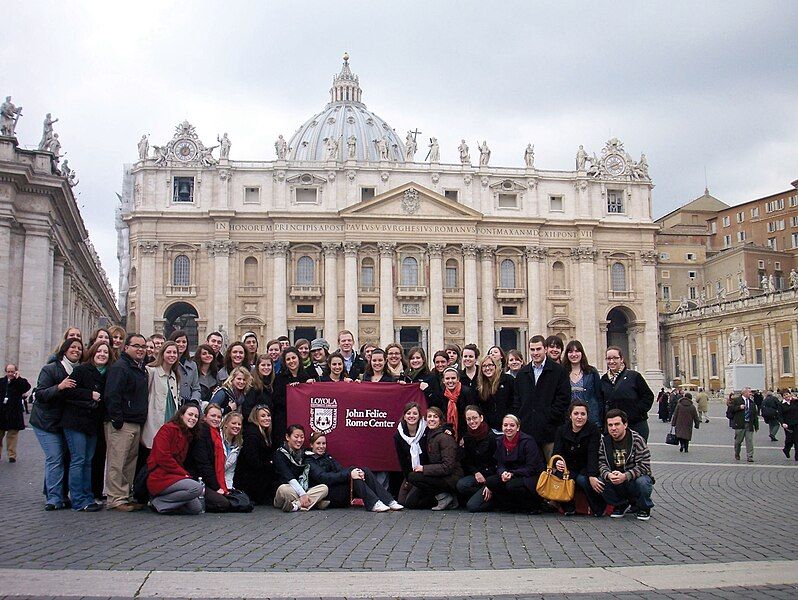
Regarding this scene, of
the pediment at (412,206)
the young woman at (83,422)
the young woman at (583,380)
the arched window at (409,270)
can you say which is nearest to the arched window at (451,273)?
the arched window at (409,270)

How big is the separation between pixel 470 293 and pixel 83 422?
52.3 metres

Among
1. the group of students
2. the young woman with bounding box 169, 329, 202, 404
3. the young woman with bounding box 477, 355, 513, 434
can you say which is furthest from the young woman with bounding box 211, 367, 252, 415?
the young woman with bounding box 477, 355, 513, 434

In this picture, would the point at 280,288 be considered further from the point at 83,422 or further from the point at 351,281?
the point at 83,422

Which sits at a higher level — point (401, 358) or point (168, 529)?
point (401, 358)

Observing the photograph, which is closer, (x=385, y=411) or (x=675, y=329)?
(x=385, y=411)

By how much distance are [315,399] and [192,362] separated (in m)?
1.86

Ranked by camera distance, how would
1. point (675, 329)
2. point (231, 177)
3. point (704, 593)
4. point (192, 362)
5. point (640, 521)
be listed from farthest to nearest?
point (675, 329)
point (231, 177)
point (192, 362)
point (640, 521)
point (704, 593)

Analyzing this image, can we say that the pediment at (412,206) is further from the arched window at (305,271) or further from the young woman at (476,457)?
the young woman at (476,457)

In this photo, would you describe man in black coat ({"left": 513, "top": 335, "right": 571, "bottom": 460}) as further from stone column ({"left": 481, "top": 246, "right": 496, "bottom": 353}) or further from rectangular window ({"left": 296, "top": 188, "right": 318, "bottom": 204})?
rectangular window ({"left": 296, "top": 188, "right": 318, "bottom": 204})

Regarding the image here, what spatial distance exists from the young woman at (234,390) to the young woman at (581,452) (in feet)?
13.7

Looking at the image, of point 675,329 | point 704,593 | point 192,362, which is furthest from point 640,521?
point 675,329

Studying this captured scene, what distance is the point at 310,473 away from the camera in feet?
34.8

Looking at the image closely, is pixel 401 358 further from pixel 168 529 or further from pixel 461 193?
pixel 461 193

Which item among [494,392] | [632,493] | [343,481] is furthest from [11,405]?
[632,493]
